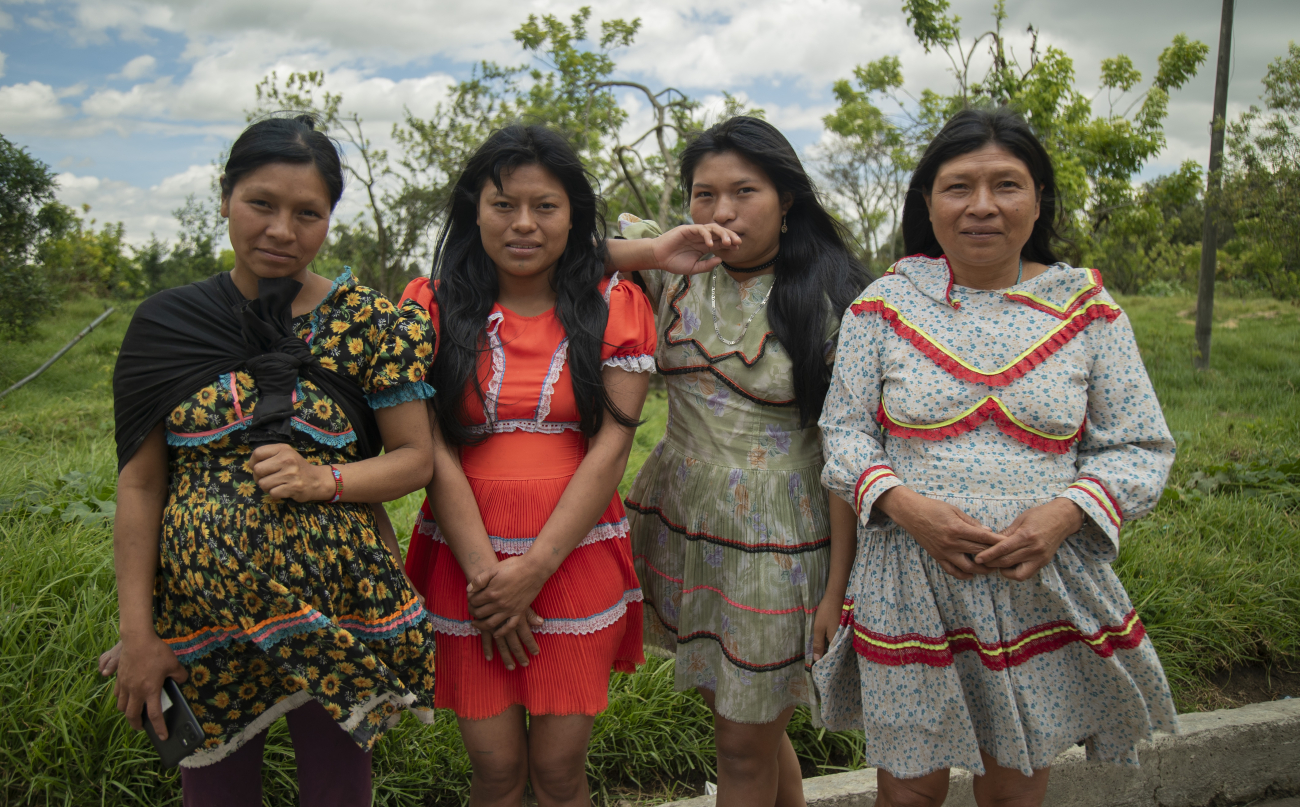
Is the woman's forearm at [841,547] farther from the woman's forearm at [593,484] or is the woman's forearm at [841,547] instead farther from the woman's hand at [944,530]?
the woman's forearm at [593,484]

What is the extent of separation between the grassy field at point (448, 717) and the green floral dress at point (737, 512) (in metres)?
0.81

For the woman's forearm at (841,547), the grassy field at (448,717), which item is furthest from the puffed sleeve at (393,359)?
the grassy field at (448,717)

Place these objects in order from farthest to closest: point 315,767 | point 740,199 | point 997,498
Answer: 1. point 740,199
2. point 315,767
3. point 997,498

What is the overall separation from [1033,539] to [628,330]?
1.00 meters

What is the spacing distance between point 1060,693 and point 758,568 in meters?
0.71

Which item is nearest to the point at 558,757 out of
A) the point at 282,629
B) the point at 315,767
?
the point at 315,767

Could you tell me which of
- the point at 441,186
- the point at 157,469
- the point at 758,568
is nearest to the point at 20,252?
the point at 441,186

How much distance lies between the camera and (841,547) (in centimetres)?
198

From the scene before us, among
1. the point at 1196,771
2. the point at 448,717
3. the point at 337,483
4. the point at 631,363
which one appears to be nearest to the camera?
the point at 337,483

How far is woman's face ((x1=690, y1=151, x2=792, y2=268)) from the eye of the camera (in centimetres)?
207

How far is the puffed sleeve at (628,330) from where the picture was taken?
6.38ft

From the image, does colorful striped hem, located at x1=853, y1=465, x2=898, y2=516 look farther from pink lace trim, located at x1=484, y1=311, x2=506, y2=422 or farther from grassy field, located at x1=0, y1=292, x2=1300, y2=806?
grassy field, located at x1=0, y1=292, x2=1300, y2=806

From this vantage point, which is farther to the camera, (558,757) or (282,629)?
(558,757)

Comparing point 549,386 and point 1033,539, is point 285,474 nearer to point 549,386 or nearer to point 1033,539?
point 549,386
